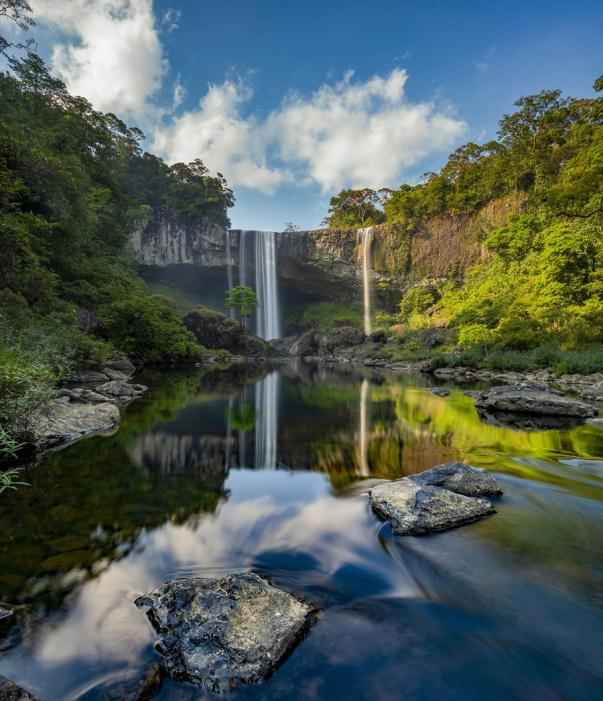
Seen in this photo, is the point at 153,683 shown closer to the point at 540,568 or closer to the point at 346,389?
the point at 540,568

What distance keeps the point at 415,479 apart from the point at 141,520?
10.5 feet

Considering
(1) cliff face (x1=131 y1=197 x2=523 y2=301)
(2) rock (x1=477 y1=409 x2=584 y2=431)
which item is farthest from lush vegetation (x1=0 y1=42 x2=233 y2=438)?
(2) rock (x1=477 y1=409 x2=584 y2=431)

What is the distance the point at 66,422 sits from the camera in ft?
23.1

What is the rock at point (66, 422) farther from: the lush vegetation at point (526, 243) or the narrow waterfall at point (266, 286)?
the narrow waterfall at point (266, 286)

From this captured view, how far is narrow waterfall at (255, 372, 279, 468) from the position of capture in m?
6.25

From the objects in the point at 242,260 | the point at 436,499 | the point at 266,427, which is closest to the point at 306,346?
the point at 242,260

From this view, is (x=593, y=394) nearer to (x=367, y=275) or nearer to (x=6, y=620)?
(x=6, y=620)

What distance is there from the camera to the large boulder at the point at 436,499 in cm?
353

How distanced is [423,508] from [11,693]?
10.7 ft

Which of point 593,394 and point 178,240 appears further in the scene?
point 178,240

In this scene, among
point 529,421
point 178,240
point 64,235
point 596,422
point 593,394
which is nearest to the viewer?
point 596,422

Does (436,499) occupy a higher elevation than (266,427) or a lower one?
higher

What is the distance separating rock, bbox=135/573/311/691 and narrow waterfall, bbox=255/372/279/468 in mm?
3438

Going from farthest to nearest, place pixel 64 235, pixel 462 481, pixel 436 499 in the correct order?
pixel 64 235
pixel 462 481
pixel 436 499
